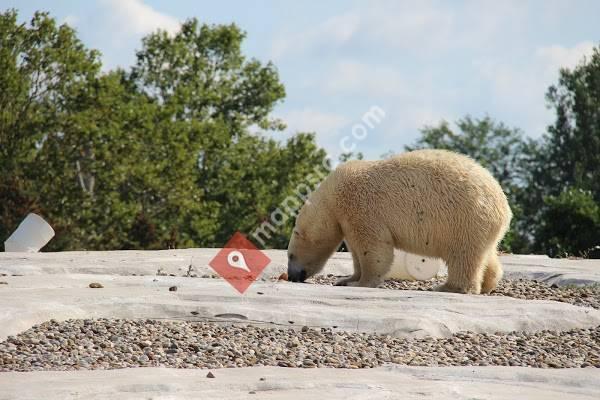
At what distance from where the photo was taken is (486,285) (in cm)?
1059

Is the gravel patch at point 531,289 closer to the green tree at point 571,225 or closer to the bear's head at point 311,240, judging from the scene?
the bear's head at point 311,240

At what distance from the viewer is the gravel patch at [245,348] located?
6.75 m

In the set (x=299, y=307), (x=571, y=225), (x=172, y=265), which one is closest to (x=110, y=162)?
(x=571, y=225)

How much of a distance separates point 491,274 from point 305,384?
208 inches

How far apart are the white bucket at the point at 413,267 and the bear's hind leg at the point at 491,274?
0.91 metres

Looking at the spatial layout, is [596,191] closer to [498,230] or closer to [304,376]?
[498,230]

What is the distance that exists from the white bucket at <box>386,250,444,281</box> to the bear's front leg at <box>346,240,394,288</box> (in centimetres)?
117

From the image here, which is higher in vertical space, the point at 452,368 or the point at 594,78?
the point at 594,78

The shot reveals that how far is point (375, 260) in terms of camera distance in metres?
10.2

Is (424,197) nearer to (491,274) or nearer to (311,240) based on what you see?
(491,274)

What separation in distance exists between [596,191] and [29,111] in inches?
810

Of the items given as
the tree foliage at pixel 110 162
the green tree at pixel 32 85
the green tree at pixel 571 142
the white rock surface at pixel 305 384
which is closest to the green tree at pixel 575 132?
the green tree at pixel 571 142

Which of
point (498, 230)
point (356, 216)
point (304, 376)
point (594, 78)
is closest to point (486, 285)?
point (498, 230)

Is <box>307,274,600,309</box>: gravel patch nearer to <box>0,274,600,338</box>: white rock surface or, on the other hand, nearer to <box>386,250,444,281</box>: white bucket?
<box>386,250,444,281</box>: white bucket
